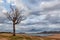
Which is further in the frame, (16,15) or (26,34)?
(16,15)

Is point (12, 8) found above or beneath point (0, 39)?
above

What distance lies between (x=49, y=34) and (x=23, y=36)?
3.92m

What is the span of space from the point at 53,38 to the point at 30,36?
12.0 feet

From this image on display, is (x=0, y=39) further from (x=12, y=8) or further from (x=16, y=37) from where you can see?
(x=12, y=8)

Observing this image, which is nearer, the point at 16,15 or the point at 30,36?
the point at 30,36

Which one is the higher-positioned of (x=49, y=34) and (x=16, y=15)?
(x=16, y=15)

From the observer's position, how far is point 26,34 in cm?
2944

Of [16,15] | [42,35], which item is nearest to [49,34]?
[42,35]

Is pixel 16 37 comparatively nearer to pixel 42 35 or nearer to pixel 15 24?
pixel 15 24

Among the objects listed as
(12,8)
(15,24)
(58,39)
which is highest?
(12,8)

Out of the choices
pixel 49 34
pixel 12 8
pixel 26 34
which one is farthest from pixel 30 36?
pixel 12 8

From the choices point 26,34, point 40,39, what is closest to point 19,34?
point 26,34

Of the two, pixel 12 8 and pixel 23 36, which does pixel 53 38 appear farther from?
pixel 12 8

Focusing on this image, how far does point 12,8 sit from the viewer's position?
29656mm
